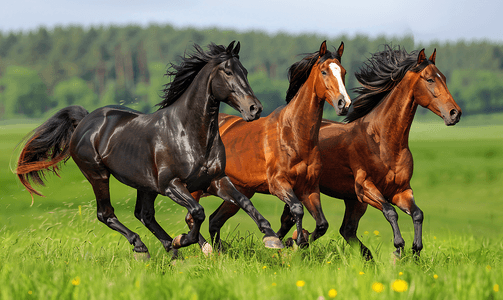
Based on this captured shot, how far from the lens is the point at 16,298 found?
152 inches

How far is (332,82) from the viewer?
554cm

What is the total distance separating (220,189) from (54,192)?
1168 centimetres

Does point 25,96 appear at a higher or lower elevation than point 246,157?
lower

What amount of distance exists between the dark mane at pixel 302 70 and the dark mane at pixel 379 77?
80 cm

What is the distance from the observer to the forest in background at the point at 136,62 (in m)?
60.6

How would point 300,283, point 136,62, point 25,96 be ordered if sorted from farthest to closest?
1. point 136,62
2. point 25,96
3. point 300,283

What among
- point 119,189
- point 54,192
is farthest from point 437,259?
point 119,189

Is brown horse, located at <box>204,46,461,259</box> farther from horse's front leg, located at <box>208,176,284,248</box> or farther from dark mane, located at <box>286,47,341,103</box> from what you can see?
horse's front leg, located at <box>208,176,284,248</box>

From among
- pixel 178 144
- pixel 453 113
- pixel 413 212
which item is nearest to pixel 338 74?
pixel 453 113

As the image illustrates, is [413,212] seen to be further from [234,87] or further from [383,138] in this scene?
[234,87]

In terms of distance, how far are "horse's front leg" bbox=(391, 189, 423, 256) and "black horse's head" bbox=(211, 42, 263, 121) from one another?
7.19 ft

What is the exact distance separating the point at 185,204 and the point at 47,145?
265cm


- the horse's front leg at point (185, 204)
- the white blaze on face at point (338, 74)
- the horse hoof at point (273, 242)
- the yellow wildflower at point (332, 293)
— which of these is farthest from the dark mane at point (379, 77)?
the yellow wildflower at point (332, 293)

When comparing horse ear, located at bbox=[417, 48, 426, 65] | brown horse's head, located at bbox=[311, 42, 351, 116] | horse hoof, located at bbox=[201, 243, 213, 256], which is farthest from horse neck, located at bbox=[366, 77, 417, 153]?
horse hoof, located at bbox=[201, 243, 213, 256]
